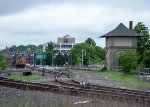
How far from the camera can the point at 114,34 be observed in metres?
87.8

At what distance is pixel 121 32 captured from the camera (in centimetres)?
8838

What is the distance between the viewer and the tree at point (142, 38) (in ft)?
266

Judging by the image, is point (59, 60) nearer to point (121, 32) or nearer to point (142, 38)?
point (121, 32)

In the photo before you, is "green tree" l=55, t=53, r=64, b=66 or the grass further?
"green tree" l=55, t=53, r=64, b=66

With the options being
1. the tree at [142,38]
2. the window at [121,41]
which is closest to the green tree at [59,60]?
the window at [121,41]

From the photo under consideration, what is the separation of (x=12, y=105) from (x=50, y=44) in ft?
591

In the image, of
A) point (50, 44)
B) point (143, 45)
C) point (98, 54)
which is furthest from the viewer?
point (50, 44)

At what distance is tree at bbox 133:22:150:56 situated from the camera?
81062 millimetres

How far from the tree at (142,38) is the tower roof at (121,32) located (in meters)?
1.17

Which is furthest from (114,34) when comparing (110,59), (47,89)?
(47,89)

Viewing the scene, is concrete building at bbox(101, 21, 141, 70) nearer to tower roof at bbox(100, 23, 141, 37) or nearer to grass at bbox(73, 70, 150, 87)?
tower roof at bbox(100, 23, 141, 37)

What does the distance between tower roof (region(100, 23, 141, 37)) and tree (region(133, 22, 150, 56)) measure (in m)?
1.17

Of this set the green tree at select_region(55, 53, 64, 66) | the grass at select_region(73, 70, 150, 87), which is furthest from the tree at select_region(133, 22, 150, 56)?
the green tree at select_region(55, 53, 64, 66)

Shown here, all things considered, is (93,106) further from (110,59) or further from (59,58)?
(59,58)
